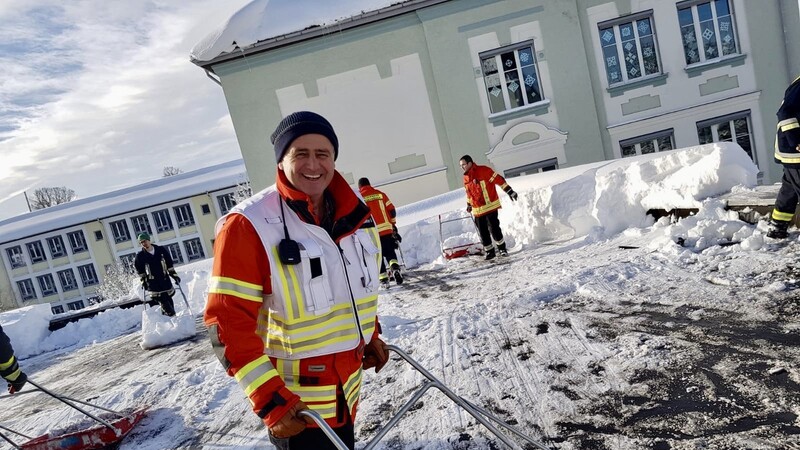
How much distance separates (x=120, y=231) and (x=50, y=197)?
29.4 meters

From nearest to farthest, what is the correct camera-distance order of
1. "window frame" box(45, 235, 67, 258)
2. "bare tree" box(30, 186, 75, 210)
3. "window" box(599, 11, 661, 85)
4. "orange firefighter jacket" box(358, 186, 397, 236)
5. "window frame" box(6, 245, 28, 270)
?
"orange firefighter jacket" box(358, 186, 397, 236) < "window" box(599, 11, 661, 85) < "window frame" box(45, 235, 67, 258) < "window frame" box(6, 245, 28, 270) < "bare tree" box(30, 186, 75, 210)

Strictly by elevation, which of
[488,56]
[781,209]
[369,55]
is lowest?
[781,209]

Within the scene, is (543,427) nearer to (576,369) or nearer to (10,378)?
(576,369)

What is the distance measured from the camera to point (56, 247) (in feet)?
121

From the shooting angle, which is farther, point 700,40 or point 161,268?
point 700,40

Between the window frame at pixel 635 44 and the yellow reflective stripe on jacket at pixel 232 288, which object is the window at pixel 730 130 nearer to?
the window frame at pixel 635 44

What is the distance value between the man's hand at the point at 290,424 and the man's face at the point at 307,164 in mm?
873

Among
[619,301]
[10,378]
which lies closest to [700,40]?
[619,301]

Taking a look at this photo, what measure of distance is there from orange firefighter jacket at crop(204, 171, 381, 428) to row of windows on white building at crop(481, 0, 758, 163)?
44.7 feet

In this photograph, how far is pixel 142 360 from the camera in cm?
765

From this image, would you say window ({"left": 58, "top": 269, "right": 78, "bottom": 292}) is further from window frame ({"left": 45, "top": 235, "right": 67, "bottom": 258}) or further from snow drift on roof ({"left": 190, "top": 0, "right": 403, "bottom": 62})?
snow drift on roof ({"left": 190, "top": 0, "right": 403, "bottom": 62})

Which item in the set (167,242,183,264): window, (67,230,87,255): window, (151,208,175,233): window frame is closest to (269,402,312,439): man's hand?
(167,242,183,264): window

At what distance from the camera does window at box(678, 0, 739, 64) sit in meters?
14.0

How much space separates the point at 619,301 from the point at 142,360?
7.23 metres
